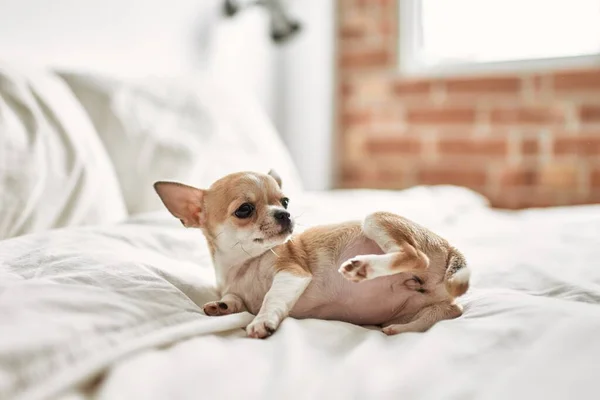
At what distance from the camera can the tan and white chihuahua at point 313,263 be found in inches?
34.1

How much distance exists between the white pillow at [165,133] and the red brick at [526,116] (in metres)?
1.13

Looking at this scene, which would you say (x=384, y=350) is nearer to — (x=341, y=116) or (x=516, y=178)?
(x=516, y=178)

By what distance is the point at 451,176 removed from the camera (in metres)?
2.67

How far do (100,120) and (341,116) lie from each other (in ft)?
5.18

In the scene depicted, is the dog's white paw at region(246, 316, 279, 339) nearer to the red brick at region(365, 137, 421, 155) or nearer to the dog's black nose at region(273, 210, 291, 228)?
the dog's black nose at region(273, 210, 291, 228)

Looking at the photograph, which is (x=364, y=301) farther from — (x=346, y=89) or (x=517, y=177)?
(x=346, y=89)

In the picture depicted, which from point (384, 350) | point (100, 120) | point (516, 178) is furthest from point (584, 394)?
point (516, 178)

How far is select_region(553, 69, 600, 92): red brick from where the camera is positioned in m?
2.38

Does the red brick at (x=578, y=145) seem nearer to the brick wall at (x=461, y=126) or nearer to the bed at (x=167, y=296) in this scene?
the brick wall at (x=461, y=126)

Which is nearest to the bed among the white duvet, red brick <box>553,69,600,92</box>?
the white duvet

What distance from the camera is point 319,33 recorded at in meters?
2.86

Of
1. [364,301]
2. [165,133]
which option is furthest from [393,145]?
[364,301]

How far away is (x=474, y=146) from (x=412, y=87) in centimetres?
37

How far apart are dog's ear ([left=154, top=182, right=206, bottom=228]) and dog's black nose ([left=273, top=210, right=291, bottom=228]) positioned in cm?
14
